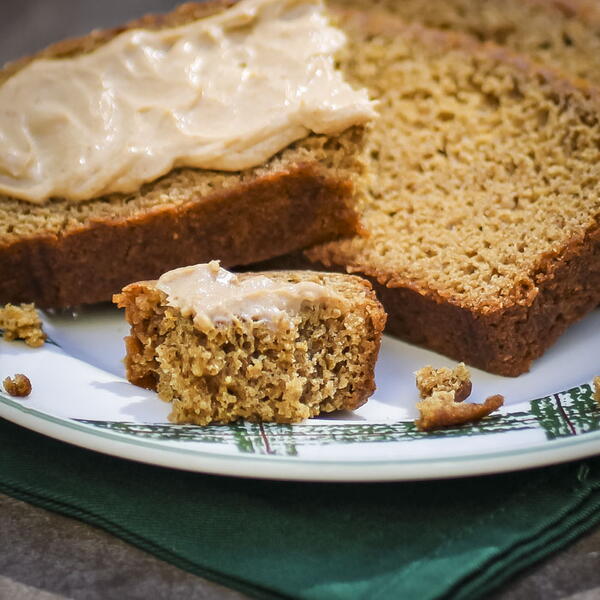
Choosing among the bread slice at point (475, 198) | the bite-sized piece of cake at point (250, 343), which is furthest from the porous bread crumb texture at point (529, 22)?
the bite-sized piece of cake at point (250, 343)

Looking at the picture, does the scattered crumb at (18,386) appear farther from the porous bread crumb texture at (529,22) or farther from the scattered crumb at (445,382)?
the porous bread crumb texture at (529,22)

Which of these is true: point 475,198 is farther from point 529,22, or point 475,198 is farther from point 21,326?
point 21,326

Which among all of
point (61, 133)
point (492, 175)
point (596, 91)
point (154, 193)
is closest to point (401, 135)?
point (492, 175)

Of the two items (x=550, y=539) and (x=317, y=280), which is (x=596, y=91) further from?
(x=550, y=539)

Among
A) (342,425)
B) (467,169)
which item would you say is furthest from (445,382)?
(467,169)

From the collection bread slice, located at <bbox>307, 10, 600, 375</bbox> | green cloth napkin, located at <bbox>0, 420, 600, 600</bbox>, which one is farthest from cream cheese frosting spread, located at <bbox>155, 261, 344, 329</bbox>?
bread slice, located at <bbox>307, 10, 600, 375</bbox>

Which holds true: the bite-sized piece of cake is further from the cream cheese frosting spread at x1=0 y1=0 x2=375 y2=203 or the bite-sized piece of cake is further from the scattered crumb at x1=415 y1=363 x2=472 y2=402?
the cream cheese frosting spread at x1=0 y1=0 x2=375 y2=203
